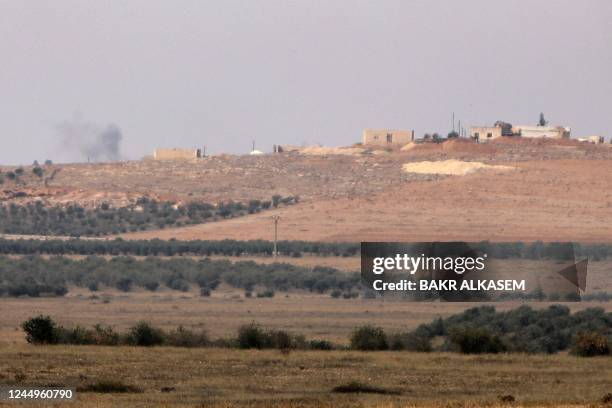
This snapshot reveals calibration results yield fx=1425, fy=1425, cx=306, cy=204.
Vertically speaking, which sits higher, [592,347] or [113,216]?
[113,216]

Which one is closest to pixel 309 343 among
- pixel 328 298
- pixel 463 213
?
pixel 328 298

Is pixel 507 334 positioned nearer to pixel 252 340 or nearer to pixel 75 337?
pixel 252 340

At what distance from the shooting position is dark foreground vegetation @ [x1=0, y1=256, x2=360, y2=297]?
7094 cm

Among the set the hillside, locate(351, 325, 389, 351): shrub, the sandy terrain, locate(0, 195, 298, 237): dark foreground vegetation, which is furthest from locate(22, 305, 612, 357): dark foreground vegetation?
locate(0, 195, 298, 237): dark foreground vegetation

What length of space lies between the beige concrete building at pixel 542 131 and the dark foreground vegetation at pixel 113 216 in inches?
1381

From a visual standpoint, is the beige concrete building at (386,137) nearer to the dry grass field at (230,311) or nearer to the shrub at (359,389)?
the dry grass field at (230,311)

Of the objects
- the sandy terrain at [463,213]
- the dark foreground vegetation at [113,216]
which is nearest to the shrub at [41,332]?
the sandy terrain at [463,213]

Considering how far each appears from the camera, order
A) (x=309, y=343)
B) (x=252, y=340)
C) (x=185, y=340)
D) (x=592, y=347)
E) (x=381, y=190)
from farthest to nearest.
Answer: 1. (x=381, y=190)
2. (x=309, y=343)
3. (x=185, y=340)
4. (x=252, y=340)
5. (x=592, y=347)

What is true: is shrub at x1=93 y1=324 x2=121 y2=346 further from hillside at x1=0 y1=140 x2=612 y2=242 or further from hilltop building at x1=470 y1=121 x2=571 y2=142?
hilltop building at x1=470 y1=121 x2=571 y2=142

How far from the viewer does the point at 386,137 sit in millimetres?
134500

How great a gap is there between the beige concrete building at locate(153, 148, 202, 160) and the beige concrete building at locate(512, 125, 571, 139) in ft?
97.6

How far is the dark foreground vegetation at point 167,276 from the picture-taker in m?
70.9

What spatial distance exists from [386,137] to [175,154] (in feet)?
65.7

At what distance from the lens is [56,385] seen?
25.3 metres
